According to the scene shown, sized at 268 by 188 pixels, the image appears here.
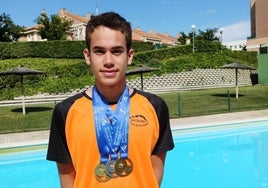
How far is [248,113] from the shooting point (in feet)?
55.9

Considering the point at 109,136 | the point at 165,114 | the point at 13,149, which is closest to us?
the point at 109,136

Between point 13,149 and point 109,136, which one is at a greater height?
point 109,136

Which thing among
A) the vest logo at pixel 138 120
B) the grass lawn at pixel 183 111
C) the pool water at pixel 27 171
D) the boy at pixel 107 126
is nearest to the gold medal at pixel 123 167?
the boy at pixel 107 126

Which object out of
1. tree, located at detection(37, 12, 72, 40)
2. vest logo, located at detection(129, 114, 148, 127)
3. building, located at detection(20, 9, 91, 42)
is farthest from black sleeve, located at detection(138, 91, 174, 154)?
building, located at detection(20, 9, 91, 42)

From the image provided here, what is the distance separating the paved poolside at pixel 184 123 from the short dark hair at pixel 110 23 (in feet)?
34.4

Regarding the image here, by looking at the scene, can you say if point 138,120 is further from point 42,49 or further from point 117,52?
point 42,49

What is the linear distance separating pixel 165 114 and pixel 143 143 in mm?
300

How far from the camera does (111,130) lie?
192cm

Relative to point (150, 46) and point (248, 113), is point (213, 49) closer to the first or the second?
point (150, 46)

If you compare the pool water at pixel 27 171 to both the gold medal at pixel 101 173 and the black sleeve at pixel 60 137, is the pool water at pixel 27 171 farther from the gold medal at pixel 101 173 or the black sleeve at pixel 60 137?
the gold medal at pixel 101 173

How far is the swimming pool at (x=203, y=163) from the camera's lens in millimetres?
8742

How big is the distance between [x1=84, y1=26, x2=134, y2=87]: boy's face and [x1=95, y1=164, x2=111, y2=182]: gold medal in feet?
1.56

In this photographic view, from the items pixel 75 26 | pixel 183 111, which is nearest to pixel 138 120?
pixel 183 111

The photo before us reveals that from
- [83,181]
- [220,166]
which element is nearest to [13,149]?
[220,166]
